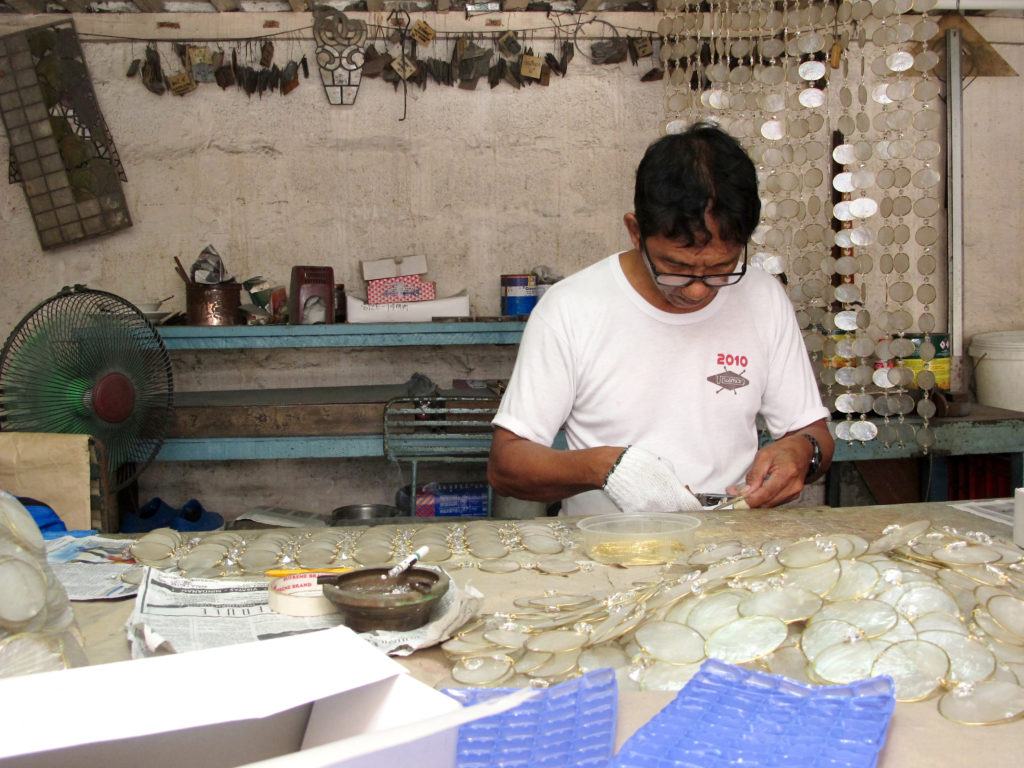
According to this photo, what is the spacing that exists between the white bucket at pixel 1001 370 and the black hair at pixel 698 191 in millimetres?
2856

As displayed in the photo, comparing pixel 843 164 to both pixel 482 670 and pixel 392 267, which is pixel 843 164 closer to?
pixel 392 267

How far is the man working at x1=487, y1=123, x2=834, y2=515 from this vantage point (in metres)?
2.06

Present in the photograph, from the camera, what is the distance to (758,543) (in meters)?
1.62

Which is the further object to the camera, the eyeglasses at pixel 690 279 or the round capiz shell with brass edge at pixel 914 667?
the eyeglasses at pixel 690 279

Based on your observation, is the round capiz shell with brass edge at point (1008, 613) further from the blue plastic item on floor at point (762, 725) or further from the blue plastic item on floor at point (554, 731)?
the blue plastic item on floor at point (554, 731)

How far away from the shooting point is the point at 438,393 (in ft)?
11.5

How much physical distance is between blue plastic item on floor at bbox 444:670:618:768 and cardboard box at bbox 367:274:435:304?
128 inches

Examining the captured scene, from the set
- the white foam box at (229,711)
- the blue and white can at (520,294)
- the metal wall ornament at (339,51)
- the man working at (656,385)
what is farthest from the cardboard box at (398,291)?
the white foam box at (229,711)

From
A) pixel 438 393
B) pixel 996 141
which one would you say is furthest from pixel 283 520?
pixel 996 141

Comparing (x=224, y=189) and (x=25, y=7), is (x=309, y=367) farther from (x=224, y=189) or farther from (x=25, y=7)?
(x=25, y=7)

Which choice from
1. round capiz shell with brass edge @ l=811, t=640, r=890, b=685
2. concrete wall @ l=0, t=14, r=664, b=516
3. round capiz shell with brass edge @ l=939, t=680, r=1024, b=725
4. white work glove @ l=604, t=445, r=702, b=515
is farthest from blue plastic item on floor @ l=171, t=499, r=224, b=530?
round capiz shell with brass edge @ l=939, t=680, r=1024, b=725

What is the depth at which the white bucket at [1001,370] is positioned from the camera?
4.07 meters

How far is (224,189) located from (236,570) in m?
3.24

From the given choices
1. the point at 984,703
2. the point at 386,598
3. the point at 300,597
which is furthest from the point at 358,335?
the point at 984,703
